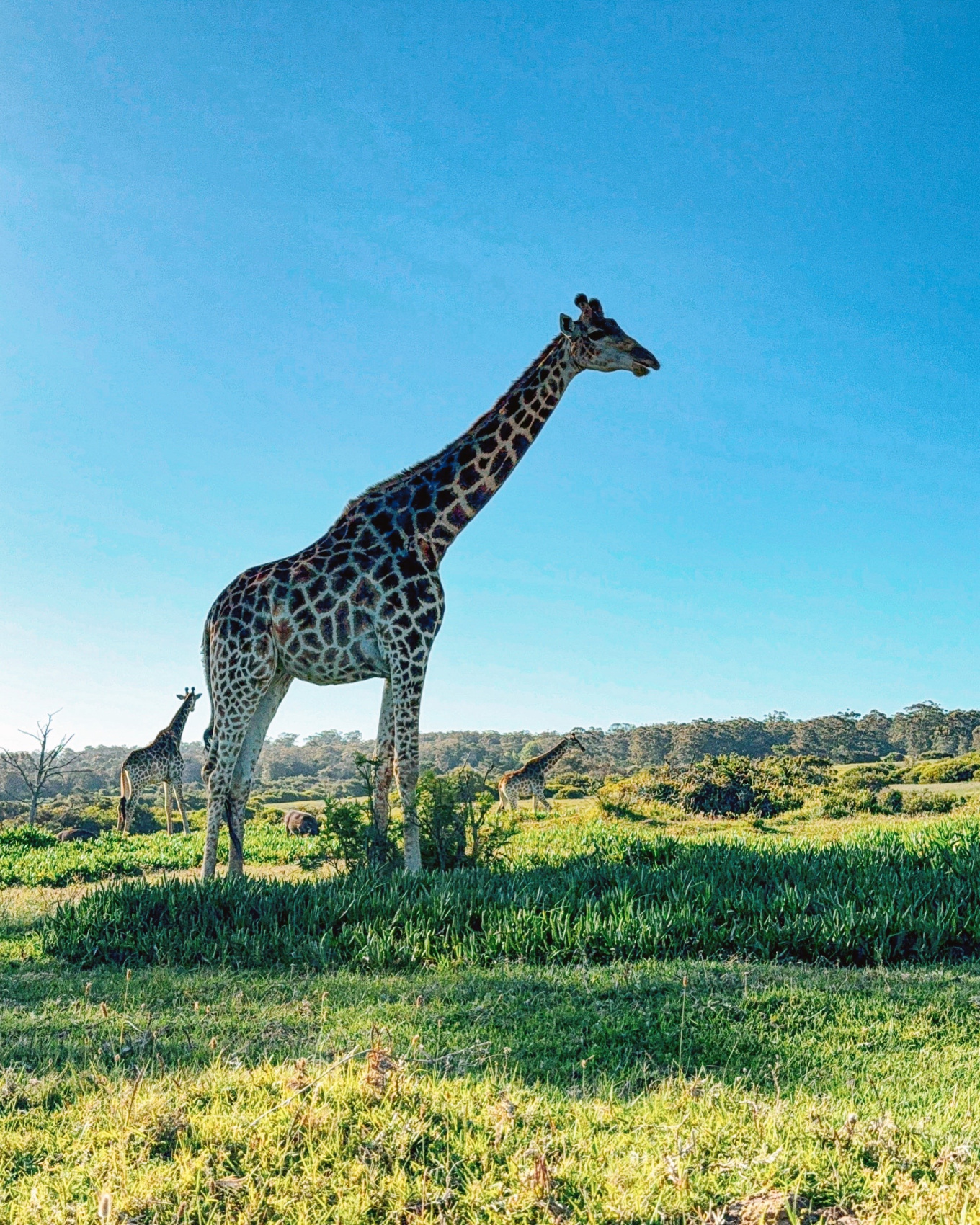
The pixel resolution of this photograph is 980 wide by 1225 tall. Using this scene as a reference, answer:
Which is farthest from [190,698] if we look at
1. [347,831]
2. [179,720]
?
[347,831]

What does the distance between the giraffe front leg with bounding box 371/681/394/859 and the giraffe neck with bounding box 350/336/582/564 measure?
1716mm

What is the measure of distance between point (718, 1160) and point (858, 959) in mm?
4016

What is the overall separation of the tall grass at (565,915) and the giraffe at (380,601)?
1.58m

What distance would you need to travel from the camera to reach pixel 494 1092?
13.4 ft

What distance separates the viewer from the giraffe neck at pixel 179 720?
23.4 m

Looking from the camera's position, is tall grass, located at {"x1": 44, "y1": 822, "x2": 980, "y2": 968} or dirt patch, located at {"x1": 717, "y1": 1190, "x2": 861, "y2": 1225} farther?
tall grass, located at {"x1": 44, "y1": 822, "x2": 980, "y2": 968}

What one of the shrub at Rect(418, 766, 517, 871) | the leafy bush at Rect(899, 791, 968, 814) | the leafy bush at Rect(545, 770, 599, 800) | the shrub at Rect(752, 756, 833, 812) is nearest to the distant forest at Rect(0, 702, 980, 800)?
the leafy bush at Rect(545, 770, 599, 800)

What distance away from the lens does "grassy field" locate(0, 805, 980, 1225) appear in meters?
3.29

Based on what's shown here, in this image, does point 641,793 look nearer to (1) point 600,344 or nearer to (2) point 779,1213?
(1) point 600,344

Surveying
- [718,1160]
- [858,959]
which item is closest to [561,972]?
[858,959]

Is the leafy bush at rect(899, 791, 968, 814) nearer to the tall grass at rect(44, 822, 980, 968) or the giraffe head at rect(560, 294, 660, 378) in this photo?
the tall grass at rect(44, 822, 980, 968)

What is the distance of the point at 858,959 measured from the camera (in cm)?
698

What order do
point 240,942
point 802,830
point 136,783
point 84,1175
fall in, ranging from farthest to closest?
point 136,783 < point 802,830 < point 240,942 < point 84,1175

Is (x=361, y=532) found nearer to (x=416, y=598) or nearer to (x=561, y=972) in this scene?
(x=416, y=598)
